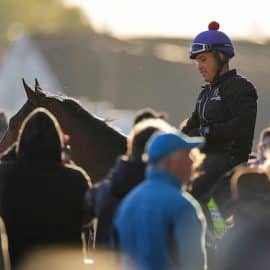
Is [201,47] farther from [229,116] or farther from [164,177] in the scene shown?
[164,177]

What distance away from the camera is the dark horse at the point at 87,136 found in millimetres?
12734

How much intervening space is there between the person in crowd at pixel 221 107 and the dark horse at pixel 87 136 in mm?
684

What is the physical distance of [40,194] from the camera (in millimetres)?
10258

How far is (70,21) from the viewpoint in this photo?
111 metres

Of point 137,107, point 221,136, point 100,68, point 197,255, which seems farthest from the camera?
point 100,68

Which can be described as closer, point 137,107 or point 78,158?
point 78,158

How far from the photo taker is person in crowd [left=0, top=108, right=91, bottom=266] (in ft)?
33.7

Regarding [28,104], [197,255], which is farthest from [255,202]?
[28,104]

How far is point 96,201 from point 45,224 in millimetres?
427

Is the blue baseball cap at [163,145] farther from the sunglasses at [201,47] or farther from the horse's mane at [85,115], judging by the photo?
the sunglasses at [201,47]

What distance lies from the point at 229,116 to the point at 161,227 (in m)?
3.70

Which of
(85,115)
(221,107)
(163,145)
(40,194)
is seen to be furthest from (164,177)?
(85,115)

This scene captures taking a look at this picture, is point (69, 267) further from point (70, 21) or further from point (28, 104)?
point (70, 21)

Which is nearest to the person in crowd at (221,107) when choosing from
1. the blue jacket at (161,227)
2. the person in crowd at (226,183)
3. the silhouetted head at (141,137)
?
the person in crowd at (226,183)
